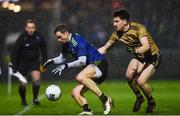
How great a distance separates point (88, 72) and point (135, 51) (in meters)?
1.07

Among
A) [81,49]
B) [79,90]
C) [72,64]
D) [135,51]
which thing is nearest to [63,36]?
[81,49]

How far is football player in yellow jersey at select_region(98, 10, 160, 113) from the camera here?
13.4m

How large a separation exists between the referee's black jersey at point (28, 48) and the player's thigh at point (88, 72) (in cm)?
328

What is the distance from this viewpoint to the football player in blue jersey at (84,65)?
12.6m

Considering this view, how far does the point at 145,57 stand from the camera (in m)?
13.6

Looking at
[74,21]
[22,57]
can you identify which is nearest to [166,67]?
[74,21]

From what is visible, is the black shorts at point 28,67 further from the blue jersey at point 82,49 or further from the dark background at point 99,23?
the dark background at point 99,23

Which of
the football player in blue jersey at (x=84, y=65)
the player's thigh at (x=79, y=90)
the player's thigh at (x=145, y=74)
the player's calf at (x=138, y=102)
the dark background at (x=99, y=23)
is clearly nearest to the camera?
the football player in blue jersey at (x=84, y=65)

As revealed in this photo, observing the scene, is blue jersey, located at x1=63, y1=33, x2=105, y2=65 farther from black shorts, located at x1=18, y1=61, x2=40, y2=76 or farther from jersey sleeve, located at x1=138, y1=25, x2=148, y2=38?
black shorts, located at x1=18, y1=61, x2=40, y2=76

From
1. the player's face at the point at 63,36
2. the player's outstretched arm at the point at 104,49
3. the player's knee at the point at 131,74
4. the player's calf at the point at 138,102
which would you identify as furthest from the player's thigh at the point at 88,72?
the player's calf at the point at 138,102

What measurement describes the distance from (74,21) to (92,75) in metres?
11.0

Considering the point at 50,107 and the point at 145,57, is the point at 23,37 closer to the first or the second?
the point at 50,107

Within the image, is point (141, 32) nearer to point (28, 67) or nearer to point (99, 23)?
point (28, 67)

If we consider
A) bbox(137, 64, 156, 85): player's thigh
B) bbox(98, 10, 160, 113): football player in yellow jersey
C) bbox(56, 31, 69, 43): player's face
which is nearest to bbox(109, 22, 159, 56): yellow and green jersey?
bbox(98, 10, 160, 113): football player in yellow jersey
